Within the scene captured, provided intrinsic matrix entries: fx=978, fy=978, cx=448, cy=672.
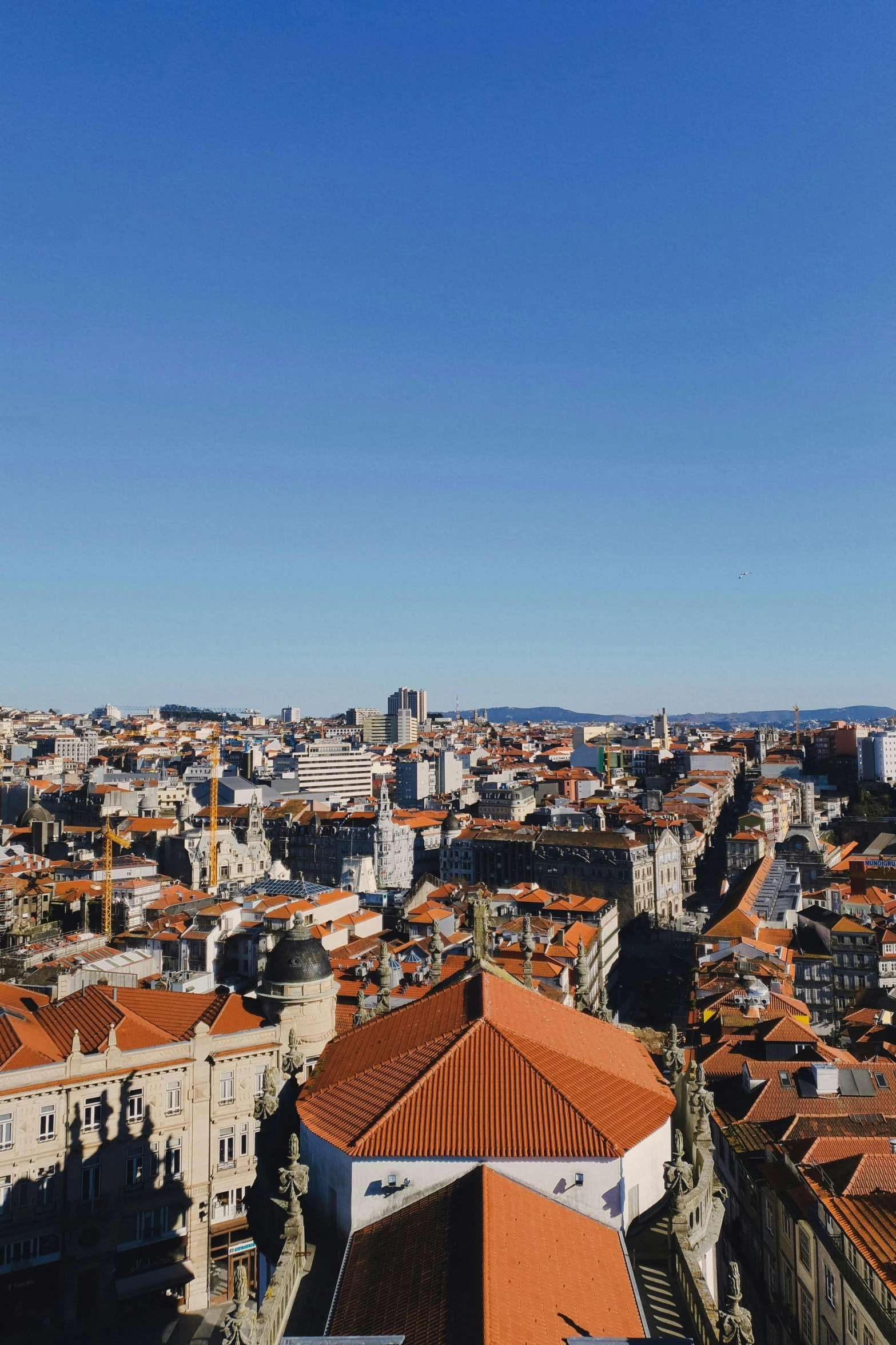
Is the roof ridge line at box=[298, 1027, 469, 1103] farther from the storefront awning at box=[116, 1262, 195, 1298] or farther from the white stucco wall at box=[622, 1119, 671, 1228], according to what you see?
the storefront awning at box=[116, 1262, 195, 1298]

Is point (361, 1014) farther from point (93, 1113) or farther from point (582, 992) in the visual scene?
point (93, 1113)

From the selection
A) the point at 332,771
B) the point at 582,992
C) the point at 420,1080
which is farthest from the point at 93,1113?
the point at 332,771

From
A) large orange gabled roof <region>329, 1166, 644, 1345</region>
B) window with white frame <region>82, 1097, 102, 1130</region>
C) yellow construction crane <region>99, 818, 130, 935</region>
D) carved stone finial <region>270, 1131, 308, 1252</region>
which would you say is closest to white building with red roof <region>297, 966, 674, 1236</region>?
large orange gabled roof <region>329, 1166, 644, 1345</region>

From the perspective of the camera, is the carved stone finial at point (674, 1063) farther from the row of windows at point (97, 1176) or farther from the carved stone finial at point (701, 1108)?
the row of windows at point (97, 1176)

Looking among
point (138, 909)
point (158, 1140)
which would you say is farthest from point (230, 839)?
point (158, 1140)

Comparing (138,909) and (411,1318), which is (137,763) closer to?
(138,909)
